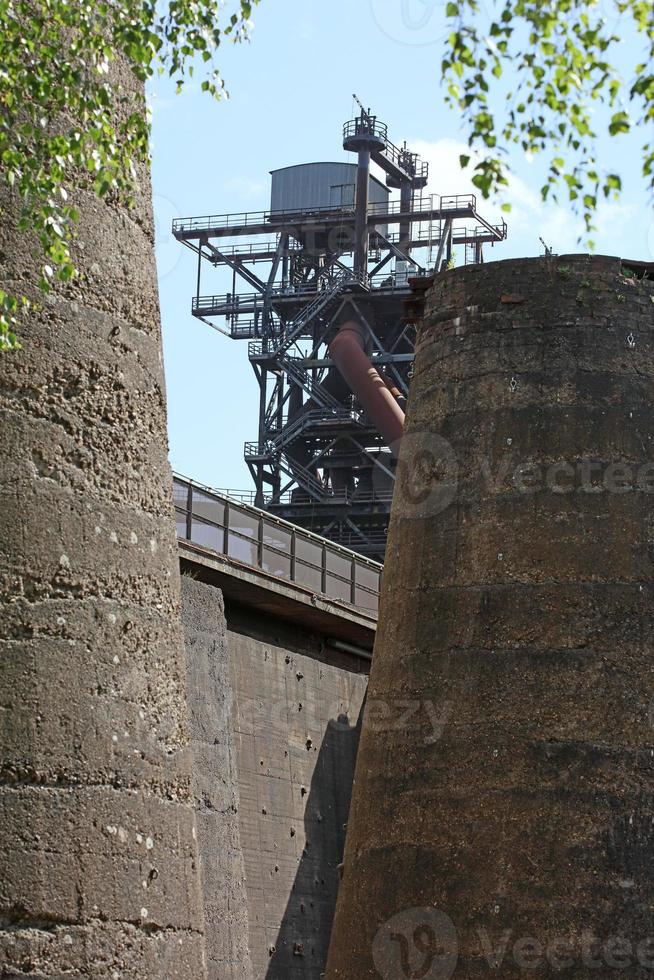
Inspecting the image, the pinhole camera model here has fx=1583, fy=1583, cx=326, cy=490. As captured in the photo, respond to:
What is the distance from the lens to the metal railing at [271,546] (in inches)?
870

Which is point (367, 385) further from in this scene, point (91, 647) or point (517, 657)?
point (91, 647)

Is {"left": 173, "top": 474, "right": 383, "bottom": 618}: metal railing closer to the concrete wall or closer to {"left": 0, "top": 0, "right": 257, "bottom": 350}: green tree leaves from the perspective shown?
the concrete wall

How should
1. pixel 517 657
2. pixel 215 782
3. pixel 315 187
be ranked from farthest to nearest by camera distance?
1. pixel 315 187
2. pixel 215 782
3. pixel 517 657

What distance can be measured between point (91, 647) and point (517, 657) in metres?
6.71

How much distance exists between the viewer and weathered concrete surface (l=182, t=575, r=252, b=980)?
17.2 m

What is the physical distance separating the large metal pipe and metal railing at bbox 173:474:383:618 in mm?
18974

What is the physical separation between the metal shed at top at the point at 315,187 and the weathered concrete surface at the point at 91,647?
46.0 meters

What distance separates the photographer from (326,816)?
966 inches

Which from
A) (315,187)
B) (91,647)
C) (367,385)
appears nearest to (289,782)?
(91,647)

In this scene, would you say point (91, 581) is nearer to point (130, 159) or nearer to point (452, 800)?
point (130, 159)

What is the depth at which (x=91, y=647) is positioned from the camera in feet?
25.2

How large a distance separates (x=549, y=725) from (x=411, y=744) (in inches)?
49.5

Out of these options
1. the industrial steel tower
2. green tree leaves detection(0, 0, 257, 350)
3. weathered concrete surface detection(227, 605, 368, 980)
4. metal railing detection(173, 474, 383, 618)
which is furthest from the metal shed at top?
green tree leaves detection(0, 0, 257, 350)

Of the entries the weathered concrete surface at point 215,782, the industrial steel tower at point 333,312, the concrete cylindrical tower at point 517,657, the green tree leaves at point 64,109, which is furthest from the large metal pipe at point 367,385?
the green tree leaves at point 64,109
